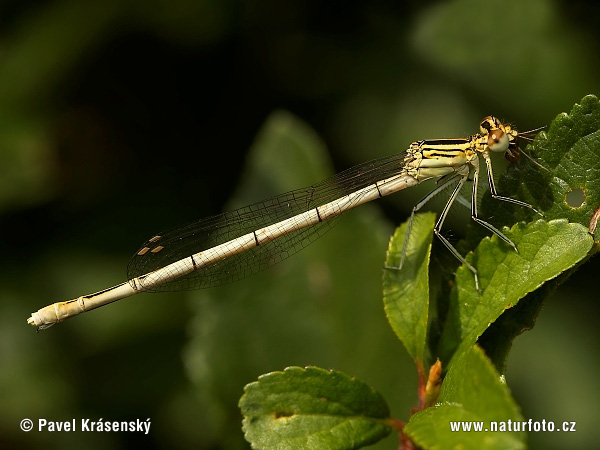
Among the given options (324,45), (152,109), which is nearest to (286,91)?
(324,45)

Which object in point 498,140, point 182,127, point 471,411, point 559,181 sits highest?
point 182,127

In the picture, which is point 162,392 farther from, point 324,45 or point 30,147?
point 324,45

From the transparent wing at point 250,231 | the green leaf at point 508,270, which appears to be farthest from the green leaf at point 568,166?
the transparent wing at point 250,231

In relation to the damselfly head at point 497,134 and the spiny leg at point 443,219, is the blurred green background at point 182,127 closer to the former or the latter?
the spiny leg at point 443,219

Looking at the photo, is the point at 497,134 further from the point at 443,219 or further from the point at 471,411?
the point at 471,411

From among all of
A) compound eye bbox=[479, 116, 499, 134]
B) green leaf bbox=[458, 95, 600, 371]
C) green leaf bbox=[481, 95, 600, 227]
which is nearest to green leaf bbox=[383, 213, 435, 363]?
green leaf bbox=[458, 95, 600, 371]

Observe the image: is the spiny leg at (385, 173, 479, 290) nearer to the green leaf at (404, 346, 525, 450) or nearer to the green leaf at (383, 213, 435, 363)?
the green leaf at (383, 213, 435, 363)

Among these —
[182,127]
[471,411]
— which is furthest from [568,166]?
[182,127]
